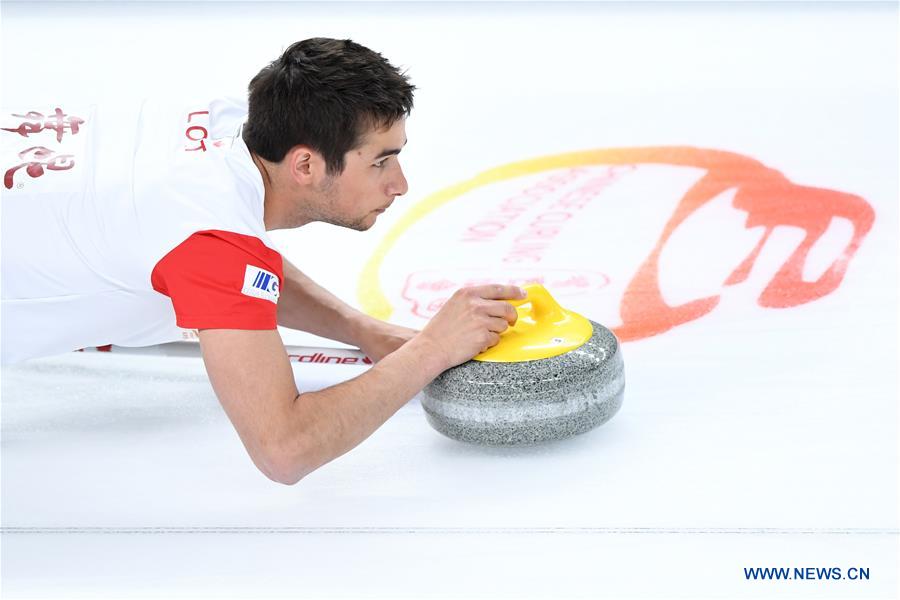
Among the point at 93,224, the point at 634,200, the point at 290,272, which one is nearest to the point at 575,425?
the point at 290,272

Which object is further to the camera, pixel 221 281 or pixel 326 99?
pixel 326 99

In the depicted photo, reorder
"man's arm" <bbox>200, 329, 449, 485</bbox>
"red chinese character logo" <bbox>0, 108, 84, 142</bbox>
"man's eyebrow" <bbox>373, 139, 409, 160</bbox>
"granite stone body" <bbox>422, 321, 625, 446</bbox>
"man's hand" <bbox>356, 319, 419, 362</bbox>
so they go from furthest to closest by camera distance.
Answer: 1. "man's hand" <bbox>356, 319, 419, 362</bbox>
2. "red chinese character logo" <bbox>0, 108, 84, 142</bbox>
3. "man's eyebrow" <bbox>373, 139, 409, 160</bbox>
4. "granite stone body" <bbox>422, 321, 625, 446</bbox>
5. "man's arm" <bbox>200, 329, 449, 485</bbox>

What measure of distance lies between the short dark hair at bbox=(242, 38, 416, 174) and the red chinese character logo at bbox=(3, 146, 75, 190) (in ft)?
1.48

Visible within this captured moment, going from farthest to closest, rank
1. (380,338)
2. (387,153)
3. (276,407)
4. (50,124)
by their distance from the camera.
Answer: (380,338)
(50,124)
(387,153)
(276,407)

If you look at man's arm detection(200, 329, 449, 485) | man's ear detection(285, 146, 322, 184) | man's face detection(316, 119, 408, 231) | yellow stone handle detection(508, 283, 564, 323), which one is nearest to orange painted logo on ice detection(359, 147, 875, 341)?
yellow stone handle detection(508, 283, 564, 323)

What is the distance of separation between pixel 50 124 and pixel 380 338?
38.2 inches

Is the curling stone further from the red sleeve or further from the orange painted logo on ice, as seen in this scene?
the orange painted logo on ice

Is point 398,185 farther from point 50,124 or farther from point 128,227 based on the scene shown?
point 50,124

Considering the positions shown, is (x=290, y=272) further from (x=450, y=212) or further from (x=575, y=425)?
(x=450, y=212)

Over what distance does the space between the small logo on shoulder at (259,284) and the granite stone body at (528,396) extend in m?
0.44

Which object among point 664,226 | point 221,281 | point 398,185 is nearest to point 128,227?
point 221,281

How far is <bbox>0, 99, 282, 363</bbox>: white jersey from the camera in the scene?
2.29m

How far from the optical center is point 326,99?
2426 millimetres

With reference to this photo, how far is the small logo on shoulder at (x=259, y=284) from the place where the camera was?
2.27 m
